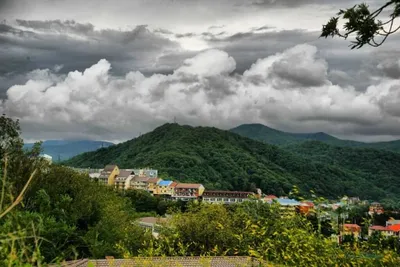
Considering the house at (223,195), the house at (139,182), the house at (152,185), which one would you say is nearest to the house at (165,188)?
the house at (152,185)

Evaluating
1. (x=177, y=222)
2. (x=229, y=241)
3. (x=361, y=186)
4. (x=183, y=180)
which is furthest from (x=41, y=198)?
(x=361, y=186)

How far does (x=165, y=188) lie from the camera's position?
298 ft

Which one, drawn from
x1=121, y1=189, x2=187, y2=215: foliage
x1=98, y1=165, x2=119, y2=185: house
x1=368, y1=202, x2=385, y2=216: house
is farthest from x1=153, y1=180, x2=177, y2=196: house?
x1=368, y1=202, x2=385, y2=216: house

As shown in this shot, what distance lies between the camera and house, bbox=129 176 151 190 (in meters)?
89.9

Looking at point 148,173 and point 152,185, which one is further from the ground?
point 148,173

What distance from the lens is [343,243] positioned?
28.7ft

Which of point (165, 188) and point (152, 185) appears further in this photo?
point (165, 188)

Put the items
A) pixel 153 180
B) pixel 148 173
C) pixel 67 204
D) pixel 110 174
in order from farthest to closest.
A: pixel 148 173 < pixel 110 174 < pixel 153 180 < pixel 67 204

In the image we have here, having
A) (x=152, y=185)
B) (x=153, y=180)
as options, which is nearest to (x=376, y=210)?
(x=152, y=185)

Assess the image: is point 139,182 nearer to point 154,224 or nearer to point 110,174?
point 110,174

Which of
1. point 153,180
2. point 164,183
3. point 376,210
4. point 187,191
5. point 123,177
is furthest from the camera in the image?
point 123,177

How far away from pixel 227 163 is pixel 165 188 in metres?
21.1

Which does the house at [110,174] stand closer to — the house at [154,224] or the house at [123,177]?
the house at [123,177]

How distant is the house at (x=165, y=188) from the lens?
9019cm
